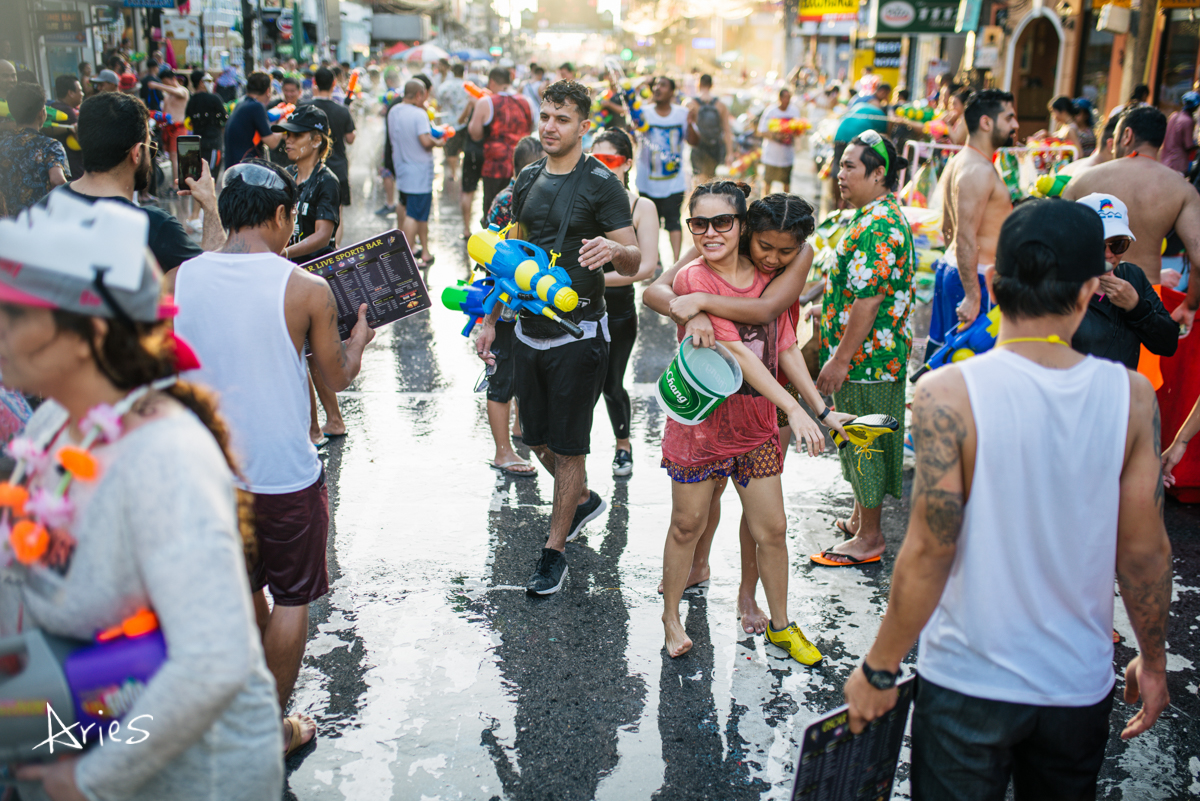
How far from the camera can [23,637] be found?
1448 millimetres

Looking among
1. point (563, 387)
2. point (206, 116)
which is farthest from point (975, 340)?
point (206, 116)

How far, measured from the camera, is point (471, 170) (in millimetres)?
10711

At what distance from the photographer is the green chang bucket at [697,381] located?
312cm

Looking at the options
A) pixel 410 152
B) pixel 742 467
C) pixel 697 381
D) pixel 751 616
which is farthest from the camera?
pixel 410 152

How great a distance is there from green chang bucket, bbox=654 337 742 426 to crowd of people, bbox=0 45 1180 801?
0.09 metres

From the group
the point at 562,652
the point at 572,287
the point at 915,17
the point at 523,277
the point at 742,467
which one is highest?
the point at 915,17

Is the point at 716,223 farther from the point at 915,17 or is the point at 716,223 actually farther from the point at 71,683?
the point at 915,17

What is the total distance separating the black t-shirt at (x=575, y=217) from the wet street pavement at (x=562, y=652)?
1.14 meters

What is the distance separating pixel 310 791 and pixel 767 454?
6.04 ft

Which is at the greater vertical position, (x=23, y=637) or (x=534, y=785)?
(x=23, y=637)

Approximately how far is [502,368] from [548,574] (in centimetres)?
137

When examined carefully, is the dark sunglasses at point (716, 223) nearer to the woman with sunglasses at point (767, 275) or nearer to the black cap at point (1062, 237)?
the woman with sunglasses at point (767, 275)

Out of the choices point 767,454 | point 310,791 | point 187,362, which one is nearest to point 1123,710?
point 767,454

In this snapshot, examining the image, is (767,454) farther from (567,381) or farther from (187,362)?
(187,362)
